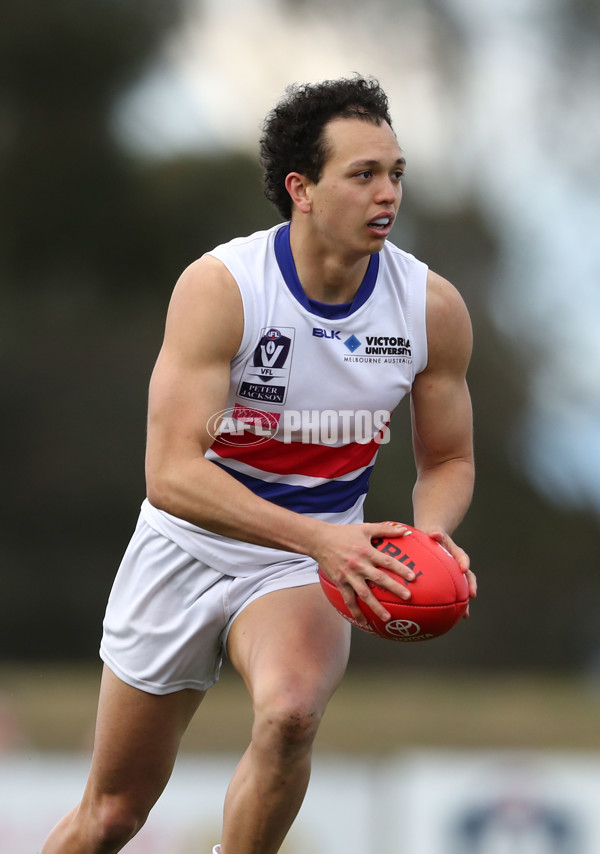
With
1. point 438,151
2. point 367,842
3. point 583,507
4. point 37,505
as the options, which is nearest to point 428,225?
point 438,151

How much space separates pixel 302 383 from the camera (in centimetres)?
414

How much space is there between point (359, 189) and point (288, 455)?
34.7 inches

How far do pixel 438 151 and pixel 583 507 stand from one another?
4662 mm

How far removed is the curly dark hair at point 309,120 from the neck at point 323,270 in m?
0.22

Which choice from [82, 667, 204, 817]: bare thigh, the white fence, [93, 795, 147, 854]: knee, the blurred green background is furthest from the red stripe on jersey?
the blurred green background

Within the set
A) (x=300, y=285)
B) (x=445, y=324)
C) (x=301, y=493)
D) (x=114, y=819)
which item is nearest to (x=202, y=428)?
(x=301, y=493)

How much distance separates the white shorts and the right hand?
1.61 feet

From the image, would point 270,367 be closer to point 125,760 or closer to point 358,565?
point 358,565

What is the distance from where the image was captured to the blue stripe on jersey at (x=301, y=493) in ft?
14.0

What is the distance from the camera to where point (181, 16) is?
57.4ft

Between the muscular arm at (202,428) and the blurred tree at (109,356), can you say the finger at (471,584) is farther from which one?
the blurred tree at (109,356)

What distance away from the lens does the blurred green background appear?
594 inches

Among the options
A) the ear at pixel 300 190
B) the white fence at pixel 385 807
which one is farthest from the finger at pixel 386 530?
the white fence at pixel 385 807

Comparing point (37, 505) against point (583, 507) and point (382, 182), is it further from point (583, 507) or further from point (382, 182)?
point (382, 182)
